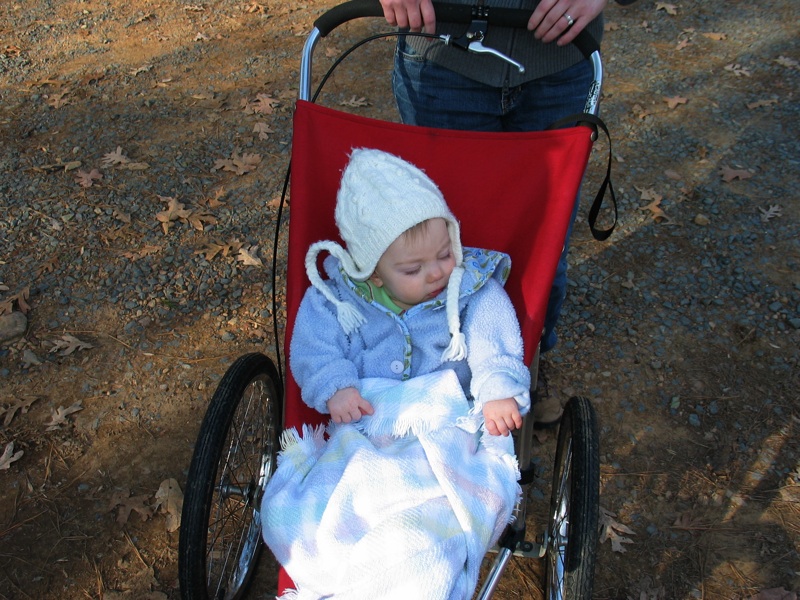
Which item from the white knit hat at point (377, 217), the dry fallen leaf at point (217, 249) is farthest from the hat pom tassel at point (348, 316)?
the dry fallen leaf at point (217, 249)

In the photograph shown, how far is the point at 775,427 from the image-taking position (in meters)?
2.91

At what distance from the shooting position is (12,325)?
3.31m

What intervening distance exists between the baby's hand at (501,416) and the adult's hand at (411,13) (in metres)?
1.17

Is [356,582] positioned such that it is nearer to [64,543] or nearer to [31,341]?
[64,543]

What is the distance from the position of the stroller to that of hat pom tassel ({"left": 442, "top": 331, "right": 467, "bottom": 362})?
0.68 ft

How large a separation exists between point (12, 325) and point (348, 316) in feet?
7.13

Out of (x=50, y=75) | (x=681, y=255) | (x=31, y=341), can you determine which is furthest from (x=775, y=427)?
(x=50, y=75)

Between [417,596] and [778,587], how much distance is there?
5.27 ft

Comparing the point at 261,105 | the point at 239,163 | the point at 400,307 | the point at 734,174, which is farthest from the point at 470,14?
the point at 261,105

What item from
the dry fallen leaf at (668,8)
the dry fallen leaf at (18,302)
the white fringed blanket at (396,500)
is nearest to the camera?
the white fringed blanket at (396,500)

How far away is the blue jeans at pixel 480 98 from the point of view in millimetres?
2289

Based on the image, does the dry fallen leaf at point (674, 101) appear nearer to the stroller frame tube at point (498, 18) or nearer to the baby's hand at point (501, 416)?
the stroller frame tube at point (498, 18)

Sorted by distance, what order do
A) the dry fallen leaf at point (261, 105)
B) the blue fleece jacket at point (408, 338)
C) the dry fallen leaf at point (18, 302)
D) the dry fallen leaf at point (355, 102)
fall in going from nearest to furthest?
the blue fleece jacket at point (408, 338), the dry fallen leaf at point (18, 302), the dry fallen leaf at point (261, 105), the dry fallen leaf at point (355, 102)

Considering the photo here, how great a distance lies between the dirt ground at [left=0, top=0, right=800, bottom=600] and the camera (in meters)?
2.59
